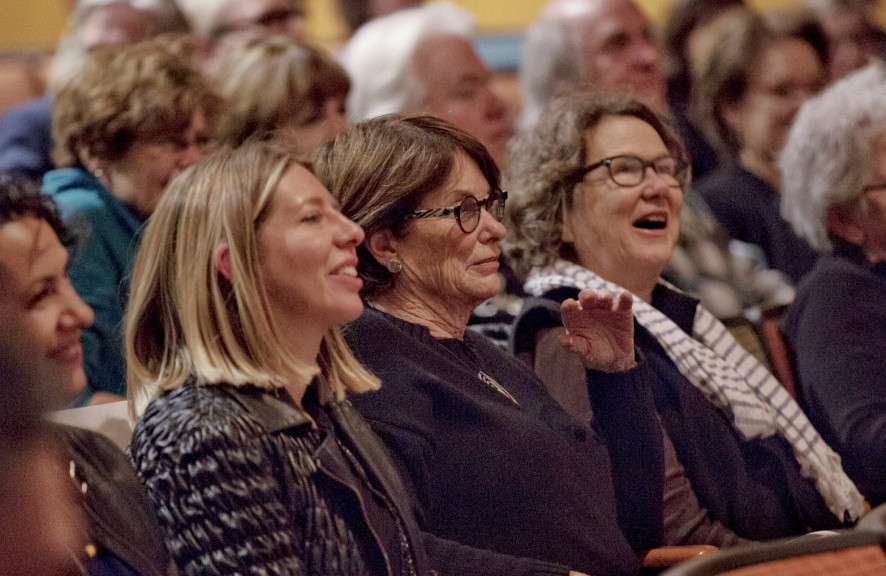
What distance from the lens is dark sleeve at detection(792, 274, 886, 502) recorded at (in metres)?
2.50

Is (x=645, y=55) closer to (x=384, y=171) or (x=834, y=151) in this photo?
(x=834, y=151)

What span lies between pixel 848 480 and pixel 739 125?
1.64m

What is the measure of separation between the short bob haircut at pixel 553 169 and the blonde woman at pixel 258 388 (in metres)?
0.75

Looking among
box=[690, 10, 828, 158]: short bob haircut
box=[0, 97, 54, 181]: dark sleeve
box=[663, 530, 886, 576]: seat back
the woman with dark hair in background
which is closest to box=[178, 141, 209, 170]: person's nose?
box=[0, 97, 54, 181]: dark sleeve

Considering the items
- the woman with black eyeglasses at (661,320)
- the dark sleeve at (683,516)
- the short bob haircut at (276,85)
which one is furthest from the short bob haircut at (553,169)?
the short bob haircut at (276,85)

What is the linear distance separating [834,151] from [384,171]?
1.31 m

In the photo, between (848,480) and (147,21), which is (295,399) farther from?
(147,21)

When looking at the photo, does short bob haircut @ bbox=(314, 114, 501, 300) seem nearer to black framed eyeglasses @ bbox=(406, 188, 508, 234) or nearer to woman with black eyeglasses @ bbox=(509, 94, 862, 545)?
black framed eyeglasses @ bbox=(406, 188, 508, 234)

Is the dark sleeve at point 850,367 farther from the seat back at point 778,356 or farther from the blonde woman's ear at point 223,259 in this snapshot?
the blonde woman's ear at point 223,259

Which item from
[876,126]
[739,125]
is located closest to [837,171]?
[876,126]

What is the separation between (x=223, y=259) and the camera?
1633 mm

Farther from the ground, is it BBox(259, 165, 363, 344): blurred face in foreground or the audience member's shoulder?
BBox(259, 165, 363, 344): blurred face in foreground

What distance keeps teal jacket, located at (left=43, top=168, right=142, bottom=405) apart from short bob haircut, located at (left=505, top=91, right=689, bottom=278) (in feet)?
2.51

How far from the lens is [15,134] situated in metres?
2.97
